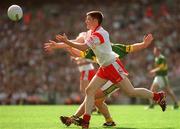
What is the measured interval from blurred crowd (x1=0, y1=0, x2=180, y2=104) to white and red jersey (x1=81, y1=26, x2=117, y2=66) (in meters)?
19.4

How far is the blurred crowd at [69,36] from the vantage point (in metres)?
33.5

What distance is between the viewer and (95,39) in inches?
462

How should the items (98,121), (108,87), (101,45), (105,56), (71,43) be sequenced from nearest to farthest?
(71,43) → (101,45) → (105,56) → (108,87) → (98,121)

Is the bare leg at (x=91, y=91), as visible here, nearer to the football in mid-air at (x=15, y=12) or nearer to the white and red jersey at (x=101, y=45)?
the white and red jersey at (x=101, y=45)

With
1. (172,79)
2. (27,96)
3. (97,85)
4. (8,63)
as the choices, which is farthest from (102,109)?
(8,63)

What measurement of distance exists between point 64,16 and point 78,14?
100cm

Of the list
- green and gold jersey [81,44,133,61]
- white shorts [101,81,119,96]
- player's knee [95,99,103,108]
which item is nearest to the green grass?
player's knee [95,99,103,108]

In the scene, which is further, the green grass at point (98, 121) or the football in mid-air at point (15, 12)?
the football in mid-air at point (15, 12)

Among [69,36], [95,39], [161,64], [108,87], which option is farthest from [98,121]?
[69,36]

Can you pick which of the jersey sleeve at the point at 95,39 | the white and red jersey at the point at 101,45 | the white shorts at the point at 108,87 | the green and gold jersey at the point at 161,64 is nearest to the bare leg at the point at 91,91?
the white and red jersey at the point at 101,45

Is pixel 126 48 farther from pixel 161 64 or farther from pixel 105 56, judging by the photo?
pixel 161 64

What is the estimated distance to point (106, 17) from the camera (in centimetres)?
3775

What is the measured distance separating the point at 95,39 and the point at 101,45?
22cm

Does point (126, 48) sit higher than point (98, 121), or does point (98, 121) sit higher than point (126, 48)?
point (126, 48)
